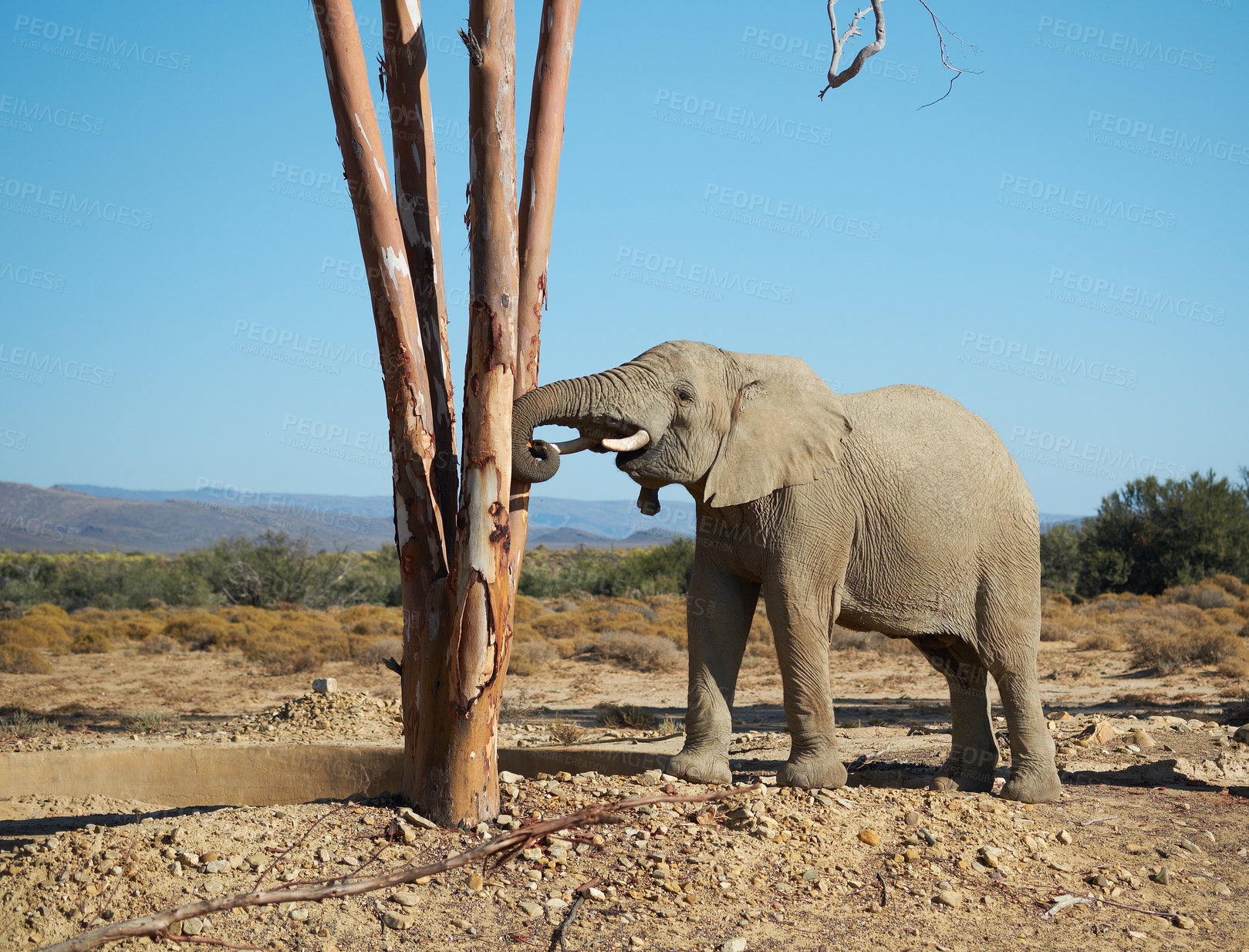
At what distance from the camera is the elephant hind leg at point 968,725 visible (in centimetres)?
723

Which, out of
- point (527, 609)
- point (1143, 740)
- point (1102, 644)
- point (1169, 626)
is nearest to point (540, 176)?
point (1143, 740)

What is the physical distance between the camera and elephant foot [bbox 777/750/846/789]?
6.23 m

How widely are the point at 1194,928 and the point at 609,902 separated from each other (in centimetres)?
288

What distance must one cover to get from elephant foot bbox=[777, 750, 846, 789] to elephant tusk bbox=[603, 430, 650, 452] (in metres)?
2.25

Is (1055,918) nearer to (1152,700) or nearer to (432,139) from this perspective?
(432,139)

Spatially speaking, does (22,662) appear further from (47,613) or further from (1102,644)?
(1102,644)

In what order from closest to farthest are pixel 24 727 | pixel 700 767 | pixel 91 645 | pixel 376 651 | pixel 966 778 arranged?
pixel 700 767 → pixel 966 778 → pixel 24 727 → pixel 376 651 → pixel 91 645

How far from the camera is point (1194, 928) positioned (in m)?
4.88

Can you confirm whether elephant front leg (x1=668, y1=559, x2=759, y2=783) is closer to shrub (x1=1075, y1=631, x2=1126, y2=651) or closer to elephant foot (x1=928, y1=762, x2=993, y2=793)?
elephant foot (x1=928, y1=762, x2=993, y2=793)

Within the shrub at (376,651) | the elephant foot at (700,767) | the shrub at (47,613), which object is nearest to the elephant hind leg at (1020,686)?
the elephant foot at (700,767)

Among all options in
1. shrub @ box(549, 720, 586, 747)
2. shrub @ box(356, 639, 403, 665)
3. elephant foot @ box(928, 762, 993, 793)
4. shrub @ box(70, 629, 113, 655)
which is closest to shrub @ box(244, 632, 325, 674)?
shrub @ box(356, 639, 403, 665)

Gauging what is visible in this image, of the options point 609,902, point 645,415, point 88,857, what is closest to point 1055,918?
point 609,902

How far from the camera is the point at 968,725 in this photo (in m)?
7.34

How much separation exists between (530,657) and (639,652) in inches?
79.1
